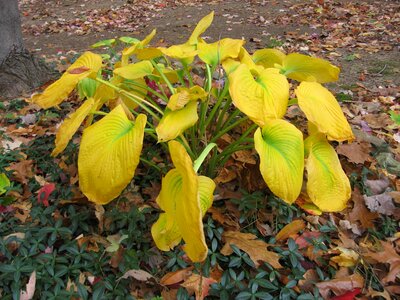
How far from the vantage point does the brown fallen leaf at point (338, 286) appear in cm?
166

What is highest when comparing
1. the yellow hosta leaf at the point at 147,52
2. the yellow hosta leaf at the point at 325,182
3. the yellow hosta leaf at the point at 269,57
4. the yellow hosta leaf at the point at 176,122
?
the yellow hosta leaf at the point at 147,52

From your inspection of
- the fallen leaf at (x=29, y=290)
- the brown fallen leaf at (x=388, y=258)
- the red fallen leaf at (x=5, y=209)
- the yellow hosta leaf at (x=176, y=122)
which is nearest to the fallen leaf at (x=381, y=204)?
the brown fallen leaf at (x=388, y=258)

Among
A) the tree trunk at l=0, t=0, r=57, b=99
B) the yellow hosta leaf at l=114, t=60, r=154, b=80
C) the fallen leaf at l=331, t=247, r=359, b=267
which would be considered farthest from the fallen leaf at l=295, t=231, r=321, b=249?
the tree trunk at l=0, t=0, r=57, b=99

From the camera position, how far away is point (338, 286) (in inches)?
65.9

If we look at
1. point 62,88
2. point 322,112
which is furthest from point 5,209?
point 322,112

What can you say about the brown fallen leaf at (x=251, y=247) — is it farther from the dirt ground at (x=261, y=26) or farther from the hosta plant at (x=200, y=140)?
the dirt ground at (x=261, y=26)

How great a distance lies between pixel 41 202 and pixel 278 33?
4.73 metres

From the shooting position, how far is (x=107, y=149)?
1.58 meters

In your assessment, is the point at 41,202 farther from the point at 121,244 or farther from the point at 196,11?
the point at 196,11

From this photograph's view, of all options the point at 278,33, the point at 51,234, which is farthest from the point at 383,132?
the point at 278,33

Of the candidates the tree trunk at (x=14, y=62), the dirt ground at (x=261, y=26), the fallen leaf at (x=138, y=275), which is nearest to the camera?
the fallen leaf at (x=138, y=275)

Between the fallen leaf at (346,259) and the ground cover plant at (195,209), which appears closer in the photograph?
the ground cover plant at (195,209)

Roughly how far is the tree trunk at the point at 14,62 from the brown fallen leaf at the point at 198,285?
2449mm

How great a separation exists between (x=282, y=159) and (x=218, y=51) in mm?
694
